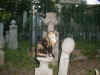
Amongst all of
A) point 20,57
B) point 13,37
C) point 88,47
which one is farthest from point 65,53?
Answer: point 88,47

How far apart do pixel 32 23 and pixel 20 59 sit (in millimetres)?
909

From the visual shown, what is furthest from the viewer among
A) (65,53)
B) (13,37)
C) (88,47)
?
(88,47)

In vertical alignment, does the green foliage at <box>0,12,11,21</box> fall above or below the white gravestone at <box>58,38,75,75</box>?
above

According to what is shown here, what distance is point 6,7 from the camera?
4508 millimetres

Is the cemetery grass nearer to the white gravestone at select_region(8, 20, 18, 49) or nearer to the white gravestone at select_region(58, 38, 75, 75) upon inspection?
the white gravestone at select_region(8, 20, 18, 49)

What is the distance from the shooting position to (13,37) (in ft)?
16.4

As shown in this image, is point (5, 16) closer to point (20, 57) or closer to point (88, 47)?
point (20, 57)

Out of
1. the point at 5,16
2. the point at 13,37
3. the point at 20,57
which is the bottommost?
the point at 20,57

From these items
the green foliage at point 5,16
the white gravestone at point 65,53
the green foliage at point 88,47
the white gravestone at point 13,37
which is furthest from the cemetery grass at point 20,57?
the white gravestone at point 65,53

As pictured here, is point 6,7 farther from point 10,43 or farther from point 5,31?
point 10,43

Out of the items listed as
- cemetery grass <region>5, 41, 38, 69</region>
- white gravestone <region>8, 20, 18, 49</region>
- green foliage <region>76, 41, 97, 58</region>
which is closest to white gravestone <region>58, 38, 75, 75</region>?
cemetery grass <region>5, 41, 38, 69</region>

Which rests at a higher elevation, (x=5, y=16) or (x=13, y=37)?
(x=5, y=16)

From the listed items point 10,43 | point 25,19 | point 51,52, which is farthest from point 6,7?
point 51,52

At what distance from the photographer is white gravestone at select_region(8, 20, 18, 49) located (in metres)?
4.74
